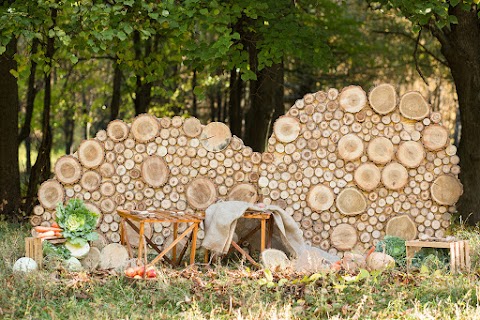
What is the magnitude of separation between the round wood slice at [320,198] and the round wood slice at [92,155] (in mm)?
2373

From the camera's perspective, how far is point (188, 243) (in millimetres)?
7508

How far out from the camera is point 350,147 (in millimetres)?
7840

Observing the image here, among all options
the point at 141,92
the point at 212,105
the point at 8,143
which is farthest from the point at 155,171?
the point at 212,105

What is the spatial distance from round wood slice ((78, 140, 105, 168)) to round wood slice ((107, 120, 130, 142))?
179 millimetres

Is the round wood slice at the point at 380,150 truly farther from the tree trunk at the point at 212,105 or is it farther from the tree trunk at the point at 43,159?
the tree trunk at the point at 212,105

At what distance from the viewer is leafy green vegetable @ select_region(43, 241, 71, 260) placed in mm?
6625

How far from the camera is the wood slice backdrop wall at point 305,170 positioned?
781 centimetres

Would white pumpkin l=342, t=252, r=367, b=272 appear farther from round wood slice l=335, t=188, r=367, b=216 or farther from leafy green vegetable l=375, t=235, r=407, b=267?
round wood slice l=335, t=188, r=367, b=216

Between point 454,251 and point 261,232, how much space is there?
6.12ft

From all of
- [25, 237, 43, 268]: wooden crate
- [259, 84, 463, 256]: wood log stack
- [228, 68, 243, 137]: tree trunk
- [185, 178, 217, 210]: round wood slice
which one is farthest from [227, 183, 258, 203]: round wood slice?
[228, 68, 243, 137]: tree trunk

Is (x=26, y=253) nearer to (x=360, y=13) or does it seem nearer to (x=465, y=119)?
(x=465, y=119)

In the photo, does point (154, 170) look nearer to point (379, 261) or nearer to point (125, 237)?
point (125, 237)

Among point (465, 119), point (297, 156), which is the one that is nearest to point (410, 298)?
point (297, 156)

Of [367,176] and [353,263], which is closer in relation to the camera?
[353,263]
